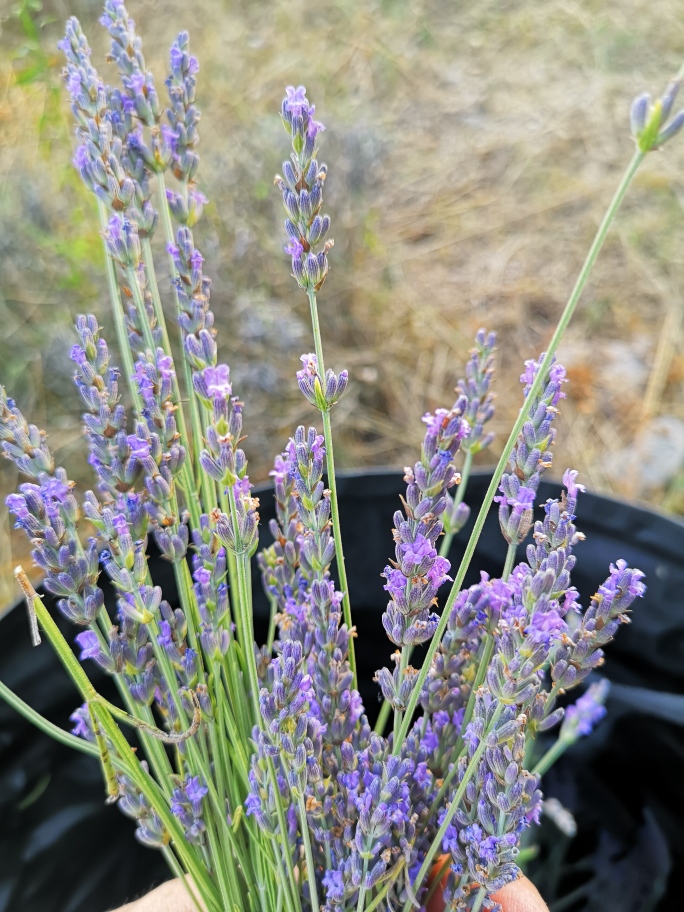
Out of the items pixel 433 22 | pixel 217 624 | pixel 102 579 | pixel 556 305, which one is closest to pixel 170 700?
pixel 217 624

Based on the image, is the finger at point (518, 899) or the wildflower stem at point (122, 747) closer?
the wildflower stem at point (122, 747)

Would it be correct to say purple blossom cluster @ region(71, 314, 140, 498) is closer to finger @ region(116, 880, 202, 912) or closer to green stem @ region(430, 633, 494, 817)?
green stem @ region(430, 633, 494, 817)

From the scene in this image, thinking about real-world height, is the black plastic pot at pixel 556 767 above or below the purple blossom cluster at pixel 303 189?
below

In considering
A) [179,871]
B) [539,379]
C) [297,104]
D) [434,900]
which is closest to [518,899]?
[434,900]

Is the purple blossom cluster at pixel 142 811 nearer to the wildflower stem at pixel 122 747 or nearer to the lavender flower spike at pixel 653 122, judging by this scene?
the wildflower stem at pixel 122 747

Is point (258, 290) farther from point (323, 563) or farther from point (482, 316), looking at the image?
point (323, 563)

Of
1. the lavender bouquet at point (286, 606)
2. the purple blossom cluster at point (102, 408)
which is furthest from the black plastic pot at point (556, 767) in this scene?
the purple blossom cluster at point (102, 408)
